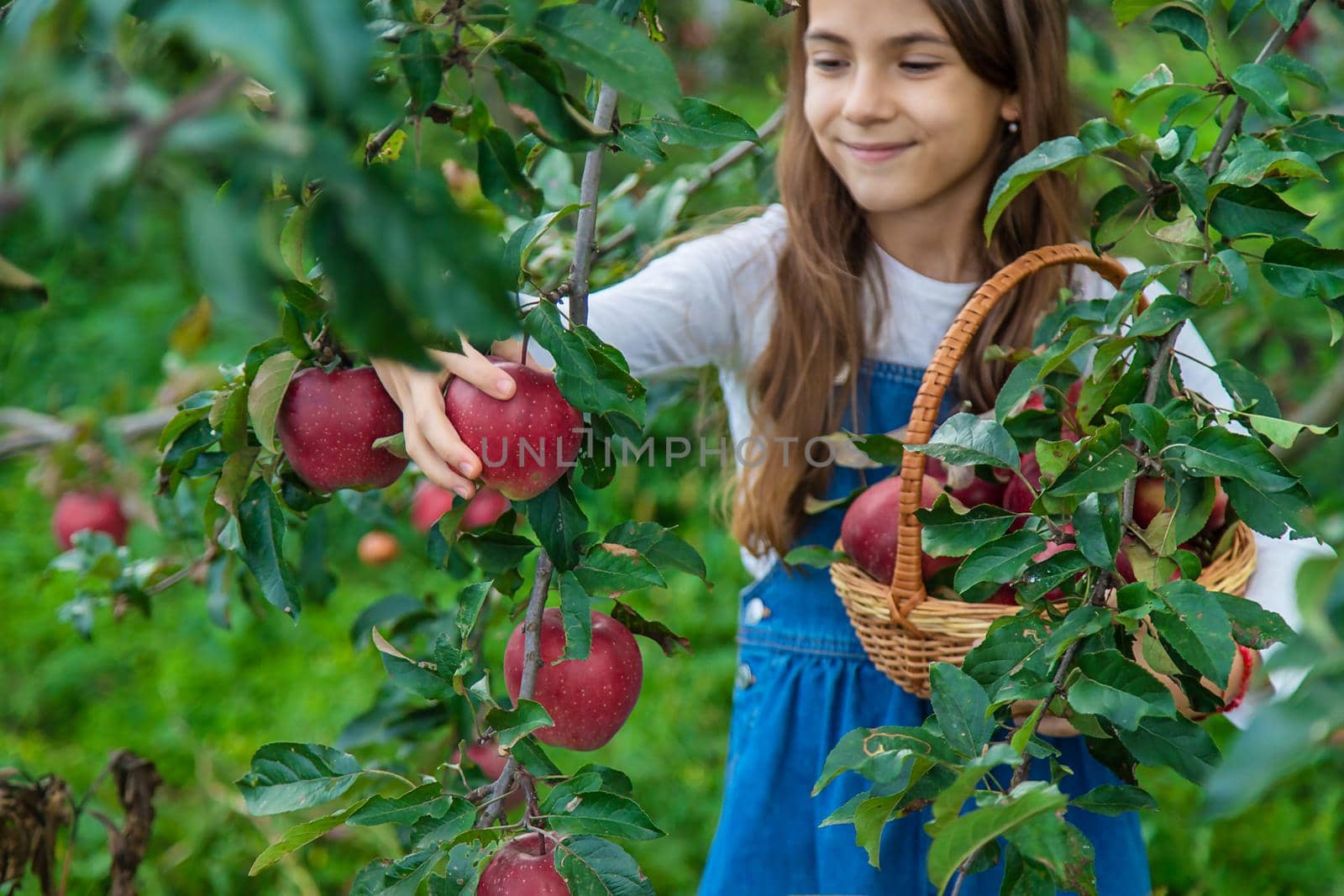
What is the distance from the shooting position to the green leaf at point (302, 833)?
72cm

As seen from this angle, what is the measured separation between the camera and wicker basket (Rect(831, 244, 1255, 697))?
3.01ft

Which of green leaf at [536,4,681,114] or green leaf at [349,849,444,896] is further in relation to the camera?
green leaf at [349,849,444,896]

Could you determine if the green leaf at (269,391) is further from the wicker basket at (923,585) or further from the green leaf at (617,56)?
the wicker basket at (923,585)

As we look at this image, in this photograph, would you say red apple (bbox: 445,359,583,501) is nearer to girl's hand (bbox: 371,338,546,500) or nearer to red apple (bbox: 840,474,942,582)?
girl's hand (bbox: 371,338,546,500)

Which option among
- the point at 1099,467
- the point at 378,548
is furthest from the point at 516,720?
the point at 378,548

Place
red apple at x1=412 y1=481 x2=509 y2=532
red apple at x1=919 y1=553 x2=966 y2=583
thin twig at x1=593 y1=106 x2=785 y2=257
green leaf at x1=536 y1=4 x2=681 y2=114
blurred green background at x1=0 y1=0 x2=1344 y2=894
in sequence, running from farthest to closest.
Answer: red apple at x1=412 y1=481 x2=509 y2=532 → blurred green background at x1=0 y1=0 x2=1344 y2=894 → thin twig at x1=593 y1=106 x2=785 y2=257 → red apple at x1=919 y1=553 x2=966 y2=583 → green leaf at x1=536 y1=4 x2=681 y2=114

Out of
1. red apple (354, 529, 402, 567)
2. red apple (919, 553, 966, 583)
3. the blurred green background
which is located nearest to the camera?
red apple (919, 553, 966, 583)

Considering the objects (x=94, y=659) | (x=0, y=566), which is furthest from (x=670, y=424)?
(x=0, y=566)

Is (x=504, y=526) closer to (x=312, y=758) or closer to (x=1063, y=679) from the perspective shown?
(x=312, y=758)

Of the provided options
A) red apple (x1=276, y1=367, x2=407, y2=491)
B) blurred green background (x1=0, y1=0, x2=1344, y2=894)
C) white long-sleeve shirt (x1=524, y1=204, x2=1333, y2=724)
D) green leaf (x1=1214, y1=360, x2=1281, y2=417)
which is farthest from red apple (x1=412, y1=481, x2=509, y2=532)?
green leaf (x1=1214, y1=360, x2=1281, y2=417)

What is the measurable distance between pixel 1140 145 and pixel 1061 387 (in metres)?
0.23

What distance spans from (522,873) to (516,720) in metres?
0.09

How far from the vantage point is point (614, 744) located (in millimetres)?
2053

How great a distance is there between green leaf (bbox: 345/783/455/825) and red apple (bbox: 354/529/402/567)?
1.89 meters
